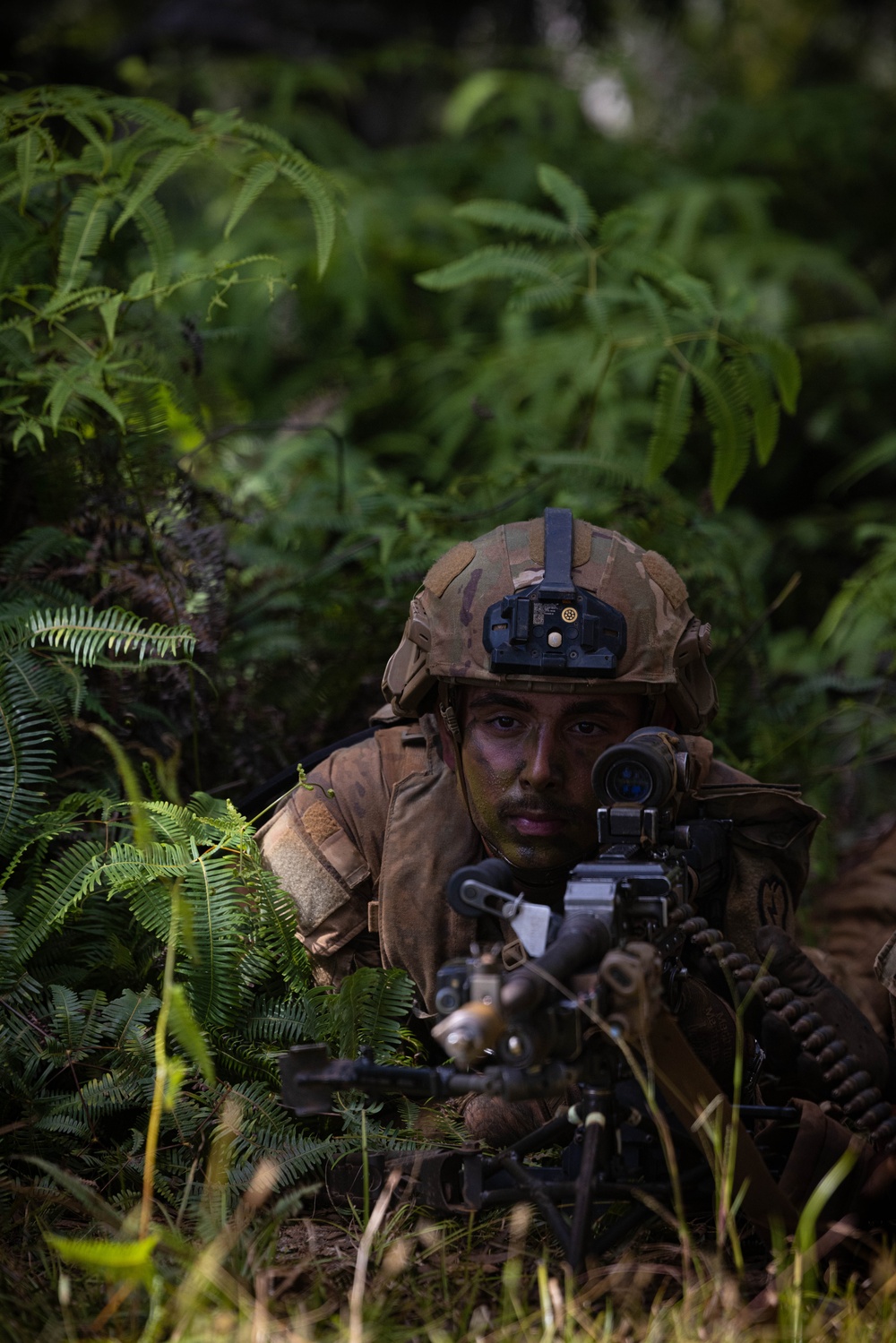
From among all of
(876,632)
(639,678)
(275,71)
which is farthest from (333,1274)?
(275,71)

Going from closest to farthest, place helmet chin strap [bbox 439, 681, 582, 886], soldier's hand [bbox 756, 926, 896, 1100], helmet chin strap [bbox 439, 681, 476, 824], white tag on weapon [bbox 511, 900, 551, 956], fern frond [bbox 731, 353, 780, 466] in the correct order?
white tag on weapon [bbox 511, 900, 551, 956], soldier's hand [bbox 756, 926, 896, 1100], helmet chin strap [bbox 439, 681, 582, 886], helmet chin strap [bbox 439, 681, 476, 824], fern frond [bbox 731, 353, 780, 466]

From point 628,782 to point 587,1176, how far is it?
35.1 inches

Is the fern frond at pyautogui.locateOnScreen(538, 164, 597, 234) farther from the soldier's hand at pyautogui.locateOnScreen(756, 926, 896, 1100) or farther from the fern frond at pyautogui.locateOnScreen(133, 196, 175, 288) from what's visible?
the soldier's hand at pyautogui.locateOnScreen(756, 926, 896, 1100)

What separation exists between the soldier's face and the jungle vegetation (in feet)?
1.82

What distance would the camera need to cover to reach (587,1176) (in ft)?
8.66

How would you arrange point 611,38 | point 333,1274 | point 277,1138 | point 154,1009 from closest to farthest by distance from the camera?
1. point 333,1274
2. point 277,1138
3. point 154,1009
4. point 611,38

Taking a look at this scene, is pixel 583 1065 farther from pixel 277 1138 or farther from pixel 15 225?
pixel 15 225

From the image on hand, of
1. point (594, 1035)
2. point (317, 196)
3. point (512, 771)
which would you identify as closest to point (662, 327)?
point (317, 196)

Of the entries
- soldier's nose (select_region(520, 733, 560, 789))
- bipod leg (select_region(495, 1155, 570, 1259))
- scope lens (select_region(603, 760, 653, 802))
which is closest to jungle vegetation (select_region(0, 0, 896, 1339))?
bipod leg (select_region(495, 1155, 570, 1259))

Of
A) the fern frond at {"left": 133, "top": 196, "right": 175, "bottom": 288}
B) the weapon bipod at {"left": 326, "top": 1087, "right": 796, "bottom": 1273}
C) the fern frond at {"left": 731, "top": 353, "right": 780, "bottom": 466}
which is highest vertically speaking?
the fern frond at {"left": 133, "top": 196, "right": 175, "bottom": 288}

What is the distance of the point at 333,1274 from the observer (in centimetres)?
285

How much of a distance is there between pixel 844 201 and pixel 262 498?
5.77m

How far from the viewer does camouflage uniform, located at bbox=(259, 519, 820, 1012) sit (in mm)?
3572

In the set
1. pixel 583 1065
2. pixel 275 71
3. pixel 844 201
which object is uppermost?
pixel 275 71
